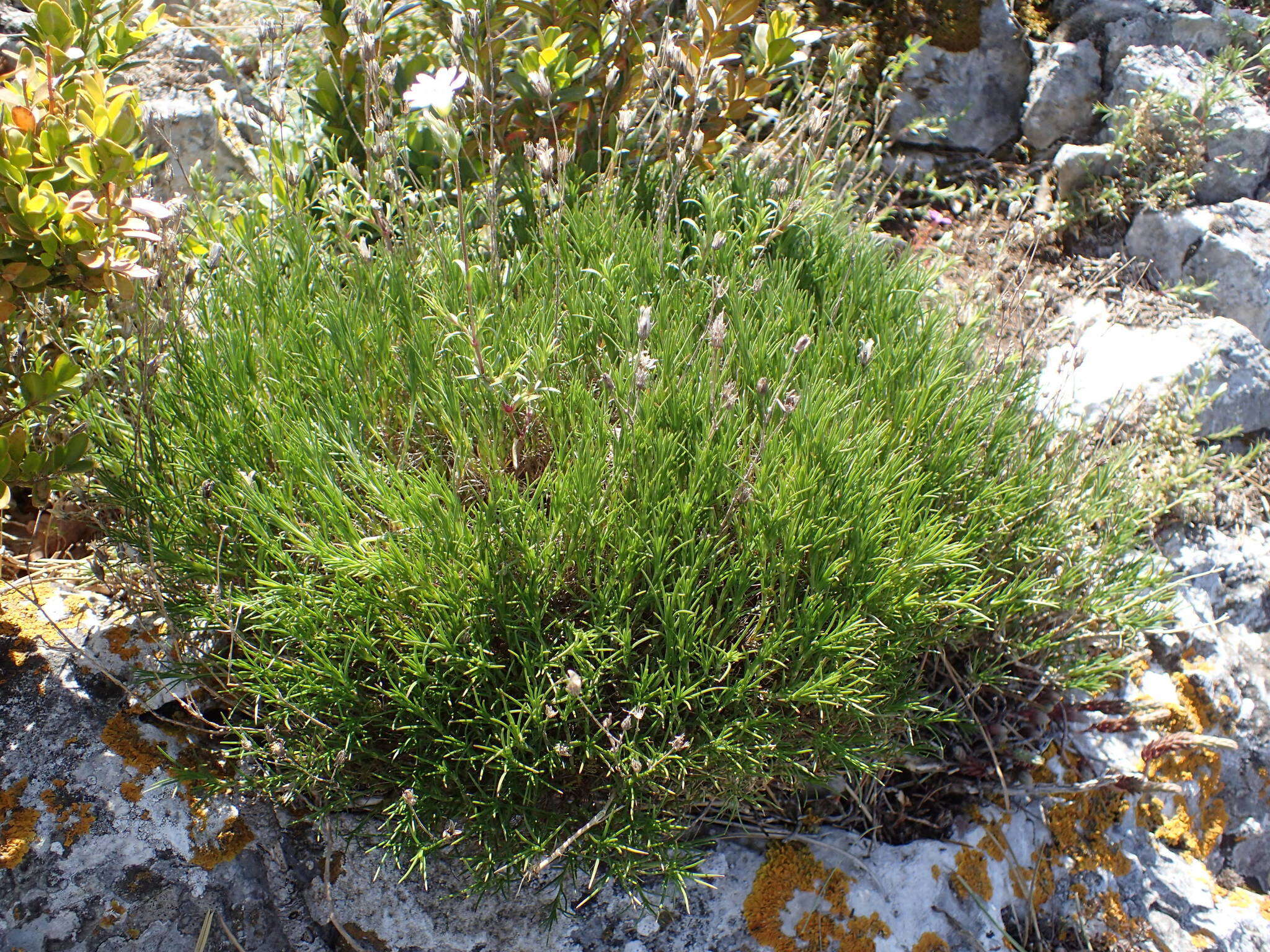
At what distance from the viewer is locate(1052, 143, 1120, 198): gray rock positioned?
3.97 metres

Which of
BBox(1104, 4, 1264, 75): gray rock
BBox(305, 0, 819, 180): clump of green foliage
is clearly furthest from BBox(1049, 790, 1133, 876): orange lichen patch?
BBox(1104, 4, 1264, 75): gray rock

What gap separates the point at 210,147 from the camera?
3586mm

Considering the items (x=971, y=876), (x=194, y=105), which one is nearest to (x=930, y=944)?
(x=971, y=876)

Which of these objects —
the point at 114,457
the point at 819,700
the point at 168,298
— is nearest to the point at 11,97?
the point at 168,298

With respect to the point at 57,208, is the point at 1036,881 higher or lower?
lower

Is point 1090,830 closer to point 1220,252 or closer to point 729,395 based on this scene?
point 729,395

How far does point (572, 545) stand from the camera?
182 cm

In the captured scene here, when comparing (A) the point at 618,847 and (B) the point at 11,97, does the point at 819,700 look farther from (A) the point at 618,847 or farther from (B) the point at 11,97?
(B) the point at 11,97

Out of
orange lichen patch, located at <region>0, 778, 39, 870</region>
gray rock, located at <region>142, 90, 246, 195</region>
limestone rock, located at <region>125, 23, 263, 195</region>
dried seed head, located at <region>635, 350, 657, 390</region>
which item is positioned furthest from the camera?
gray rock, located at <region>142, 90, 246, 195</region>

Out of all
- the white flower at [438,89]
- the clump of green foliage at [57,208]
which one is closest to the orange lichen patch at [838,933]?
the clump of green foliage at [57,208]

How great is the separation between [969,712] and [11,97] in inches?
104

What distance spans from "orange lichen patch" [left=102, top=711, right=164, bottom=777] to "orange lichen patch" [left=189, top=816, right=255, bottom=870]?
217mm

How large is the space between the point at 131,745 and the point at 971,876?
1.99 metres

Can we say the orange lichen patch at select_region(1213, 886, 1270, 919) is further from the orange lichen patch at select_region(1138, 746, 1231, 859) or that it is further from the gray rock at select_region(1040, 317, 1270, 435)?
the gray rock at select_region(1040, 317, 1270, 435)
